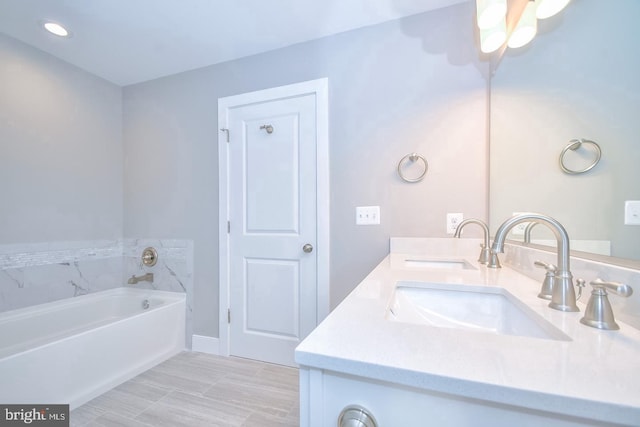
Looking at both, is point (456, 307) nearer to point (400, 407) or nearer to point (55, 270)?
point (400, 407)

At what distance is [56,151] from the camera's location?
2.00 meters

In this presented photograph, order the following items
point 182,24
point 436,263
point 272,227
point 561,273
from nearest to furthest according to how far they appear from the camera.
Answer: point 561,273 < point 436,263 < point 182,24 < point 272,227

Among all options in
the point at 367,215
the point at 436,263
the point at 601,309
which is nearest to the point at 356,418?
the point at 601,309

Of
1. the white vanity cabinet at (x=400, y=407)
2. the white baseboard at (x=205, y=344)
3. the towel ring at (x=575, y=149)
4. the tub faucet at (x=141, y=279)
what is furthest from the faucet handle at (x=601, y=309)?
the tub faucet at (x=141, y=279)

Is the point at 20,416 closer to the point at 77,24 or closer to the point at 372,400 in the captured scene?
the point at 372,400

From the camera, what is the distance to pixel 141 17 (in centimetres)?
160

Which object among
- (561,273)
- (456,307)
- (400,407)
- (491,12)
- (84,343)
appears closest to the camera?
(400,407)

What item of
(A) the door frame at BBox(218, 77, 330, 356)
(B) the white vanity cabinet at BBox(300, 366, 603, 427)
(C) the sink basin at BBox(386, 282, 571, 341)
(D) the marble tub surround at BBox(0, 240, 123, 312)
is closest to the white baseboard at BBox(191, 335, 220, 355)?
(A) the door frame at BBox(218, 77, 330, 356)

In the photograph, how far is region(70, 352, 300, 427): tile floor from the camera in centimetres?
134

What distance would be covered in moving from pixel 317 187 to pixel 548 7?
1.36 metres

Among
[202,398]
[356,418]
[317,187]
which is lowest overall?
[202,398]

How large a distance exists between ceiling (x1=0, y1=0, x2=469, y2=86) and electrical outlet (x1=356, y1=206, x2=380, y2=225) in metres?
1.21

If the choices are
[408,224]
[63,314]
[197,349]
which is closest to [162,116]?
[63,314]

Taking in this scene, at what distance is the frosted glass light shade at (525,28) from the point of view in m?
1.10
